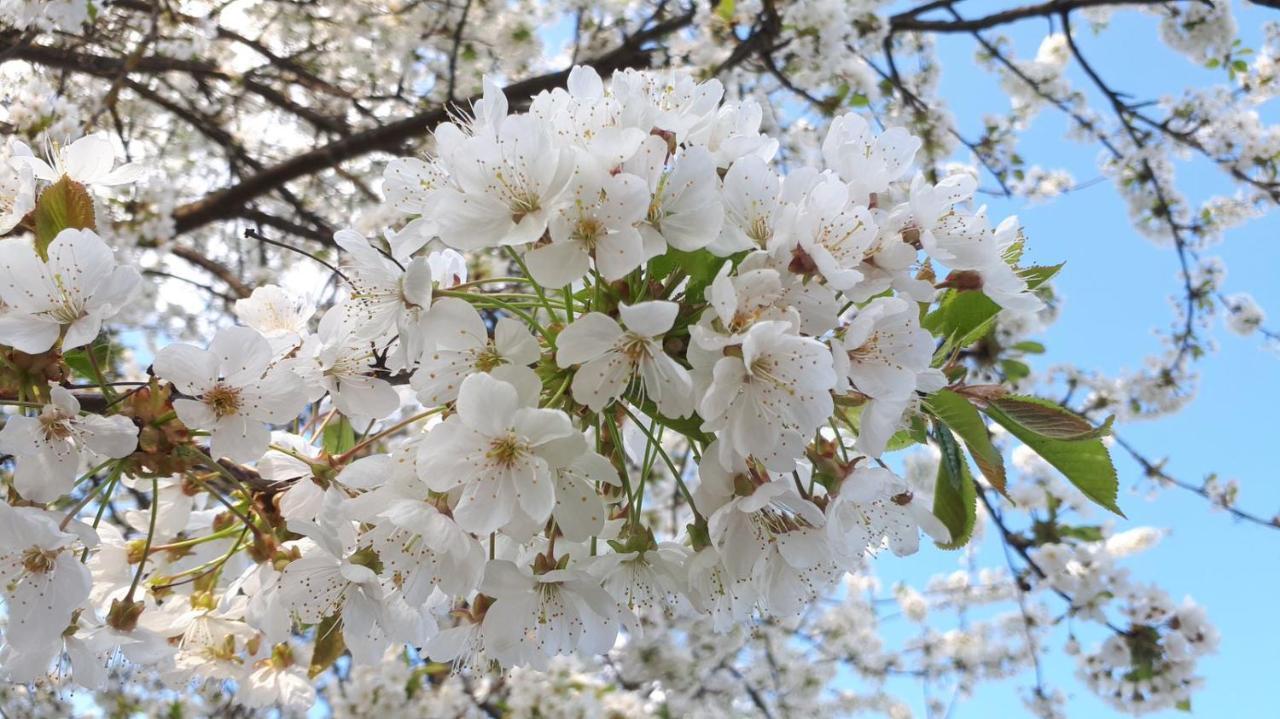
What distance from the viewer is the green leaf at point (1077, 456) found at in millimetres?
1015

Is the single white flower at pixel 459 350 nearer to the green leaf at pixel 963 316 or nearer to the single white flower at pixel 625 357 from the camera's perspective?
the single white flower at pixel 625 357

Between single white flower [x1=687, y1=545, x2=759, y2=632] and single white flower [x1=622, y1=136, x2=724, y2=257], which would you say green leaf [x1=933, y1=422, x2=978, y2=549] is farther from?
single white flower [x1=622, y1=136, x2=724, y2=257]

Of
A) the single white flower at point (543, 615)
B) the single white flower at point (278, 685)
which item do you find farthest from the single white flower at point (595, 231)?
the single white flower at point (278, 685)

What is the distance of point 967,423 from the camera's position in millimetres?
1009

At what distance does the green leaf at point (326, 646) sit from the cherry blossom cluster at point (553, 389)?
0.01 m

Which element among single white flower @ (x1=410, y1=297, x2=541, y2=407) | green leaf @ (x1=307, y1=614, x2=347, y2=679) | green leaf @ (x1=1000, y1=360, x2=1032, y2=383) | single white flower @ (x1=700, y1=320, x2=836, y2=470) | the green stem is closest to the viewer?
single white flower @ (x1=700, y1=320, x2=836, y2=470)

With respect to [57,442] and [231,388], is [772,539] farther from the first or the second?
[57,442]

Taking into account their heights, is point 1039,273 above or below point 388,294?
above

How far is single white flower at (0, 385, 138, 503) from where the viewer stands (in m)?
0.89

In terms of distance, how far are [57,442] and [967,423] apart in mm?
1070

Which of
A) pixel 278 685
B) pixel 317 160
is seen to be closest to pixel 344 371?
pixel 278 685

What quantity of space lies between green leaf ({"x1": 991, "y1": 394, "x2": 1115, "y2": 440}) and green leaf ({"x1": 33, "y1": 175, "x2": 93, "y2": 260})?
1170 mm

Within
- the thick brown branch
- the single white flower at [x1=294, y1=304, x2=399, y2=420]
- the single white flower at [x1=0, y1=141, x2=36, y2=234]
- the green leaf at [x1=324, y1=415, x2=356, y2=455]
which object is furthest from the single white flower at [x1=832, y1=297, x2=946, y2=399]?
the thick brown branch

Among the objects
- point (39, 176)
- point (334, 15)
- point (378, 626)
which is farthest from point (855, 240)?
point (334, 15)
